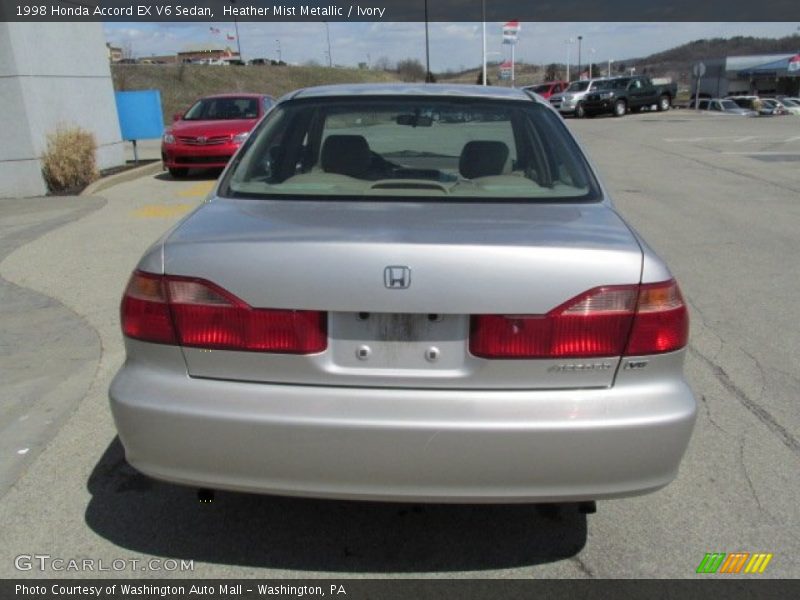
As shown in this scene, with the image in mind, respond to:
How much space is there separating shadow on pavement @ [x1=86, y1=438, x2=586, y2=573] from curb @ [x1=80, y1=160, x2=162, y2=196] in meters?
9.51

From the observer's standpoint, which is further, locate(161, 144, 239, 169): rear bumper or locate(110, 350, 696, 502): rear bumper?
locate(161, 144, 239, 169): rear bumper

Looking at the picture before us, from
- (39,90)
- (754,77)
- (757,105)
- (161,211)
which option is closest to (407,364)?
(161,211)

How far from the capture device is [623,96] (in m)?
34.6

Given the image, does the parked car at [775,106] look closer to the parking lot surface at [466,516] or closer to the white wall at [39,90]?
the white wall at [39,90]

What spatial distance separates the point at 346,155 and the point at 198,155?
34.1 feet

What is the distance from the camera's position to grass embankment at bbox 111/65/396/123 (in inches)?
1988

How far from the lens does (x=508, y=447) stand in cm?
221

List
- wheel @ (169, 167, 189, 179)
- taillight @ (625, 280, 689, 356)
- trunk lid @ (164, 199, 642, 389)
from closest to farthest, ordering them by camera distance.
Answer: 1. trunk lid @ (164, 199, 642, 389)
2. taillight @ (625, 280, 689, 356)
3. wheel @ (169, 167, 189, 179)

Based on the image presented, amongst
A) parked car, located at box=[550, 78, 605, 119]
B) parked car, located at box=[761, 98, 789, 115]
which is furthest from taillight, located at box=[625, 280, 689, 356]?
parked car, located at box=[761, 98, 789, 115]

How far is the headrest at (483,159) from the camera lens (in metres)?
3.39

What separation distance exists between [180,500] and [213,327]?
1112 mm
